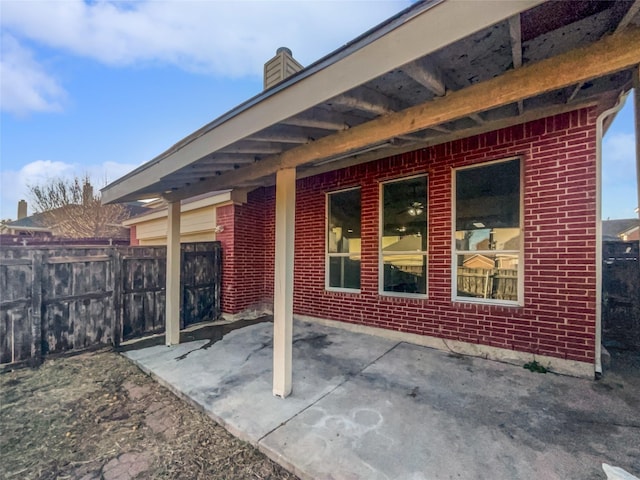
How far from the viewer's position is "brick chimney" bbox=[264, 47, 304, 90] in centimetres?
608

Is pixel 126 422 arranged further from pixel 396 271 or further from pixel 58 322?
pixel 396 271

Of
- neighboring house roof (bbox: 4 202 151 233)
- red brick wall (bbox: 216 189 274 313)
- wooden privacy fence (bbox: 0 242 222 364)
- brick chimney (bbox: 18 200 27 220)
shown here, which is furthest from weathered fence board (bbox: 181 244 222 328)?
brick chimney (bbox: 18 200 27 220)

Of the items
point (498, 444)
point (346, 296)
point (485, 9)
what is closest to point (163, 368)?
point (346, 296)

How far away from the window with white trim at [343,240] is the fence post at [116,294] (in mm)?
3687

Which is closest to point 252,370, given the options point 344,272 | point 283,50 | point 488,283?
point 344,272

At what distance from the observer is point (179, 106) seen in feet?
30.9

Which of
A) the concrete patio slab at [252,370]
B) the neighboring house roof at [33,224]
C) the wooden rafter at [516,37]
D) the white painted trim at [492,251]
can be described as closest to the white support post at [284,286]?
the concrete patio slab at [252,370]

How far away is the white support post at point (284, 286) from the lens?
2.91 metres

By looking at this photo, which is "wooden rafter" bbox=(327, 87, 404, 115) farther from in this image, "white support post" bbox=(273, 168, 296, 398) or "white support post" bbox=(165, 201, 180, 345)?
"white support post" bbox=(165, 201, 180, 345)

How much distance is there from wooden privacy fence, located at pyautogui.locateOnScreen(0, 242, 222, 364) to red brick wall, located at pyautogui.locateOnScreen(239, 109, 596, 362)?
3650 mm

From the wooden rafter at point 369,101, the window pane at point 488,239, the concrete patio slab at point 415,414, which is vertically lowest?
the concrete patio slab at point 415,414

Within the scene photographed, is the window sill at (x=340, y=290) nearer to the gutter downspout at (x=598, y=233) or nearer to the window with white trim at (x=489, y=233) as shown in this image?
the window with white trim at (x=489, y=233)

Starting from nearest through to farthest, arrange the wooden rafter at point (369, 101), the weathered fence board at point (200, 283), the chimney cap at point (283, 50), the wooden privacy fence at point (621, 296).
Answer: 1. the wooden rafter at point (369, 101)
2. the wooden privacy fence at point (621, 296)
3. the weathered fence board at point (200, 283)
4. the chimney cap at point (283, 50)

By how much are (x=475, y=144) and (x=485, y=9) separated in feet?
10.5
